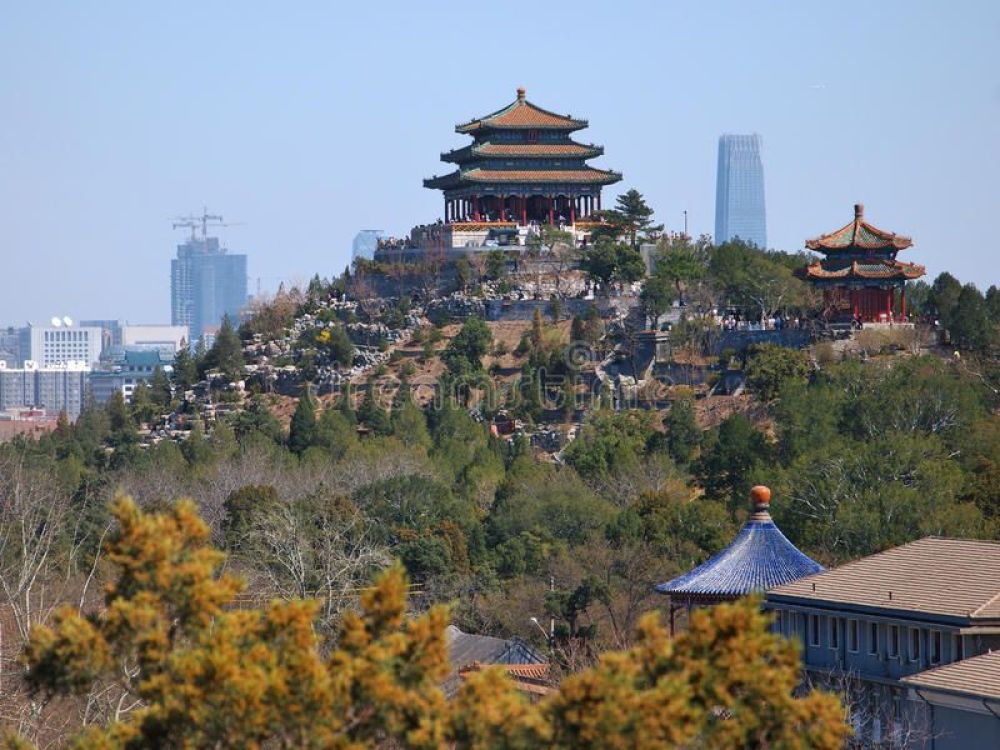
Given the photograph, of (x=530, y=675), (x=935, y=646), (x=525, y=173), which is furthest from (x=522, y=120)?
(x=935, y=646)

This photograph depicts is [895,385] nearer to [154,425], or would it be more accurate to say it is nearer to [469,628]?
[469,628]

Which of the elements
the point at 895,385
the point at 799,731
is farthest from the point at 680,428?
the point at 799,731

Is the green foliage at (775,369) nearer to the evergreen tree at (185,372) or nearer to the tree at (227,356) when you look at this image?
the tree at (227,356)

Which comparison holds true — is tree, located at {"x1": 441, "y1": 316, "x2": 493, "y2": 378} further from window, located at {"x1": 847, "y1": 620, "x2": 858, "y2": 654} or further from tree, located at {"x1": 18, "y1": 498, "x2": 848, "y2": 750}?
tree, located at {"x1": 18, "y1": 498, "x2": 848, "y2": 750}

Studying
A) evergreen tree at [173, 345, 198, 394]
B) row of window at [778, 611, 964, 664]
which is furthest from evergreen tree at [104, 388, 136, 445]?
row of window at [778, 611, 964, 664]

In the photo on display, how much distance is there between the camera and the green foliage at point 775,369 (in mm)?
88188

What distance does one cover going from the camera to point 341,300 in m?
109

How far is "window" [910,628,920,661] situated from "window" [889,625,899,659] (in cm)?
36

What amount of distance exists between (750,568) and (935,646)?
8.39 meters

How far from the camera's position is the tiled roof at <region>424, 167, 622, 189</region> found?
106 meters

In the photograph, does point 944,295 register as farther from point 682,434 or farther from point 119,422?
point 119,422

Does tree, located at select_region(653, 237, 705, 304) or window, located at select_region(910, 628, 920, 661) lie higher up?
tree, located at select_region(653, 237, 705, 304)

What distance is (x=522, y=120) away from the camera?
10881 cm

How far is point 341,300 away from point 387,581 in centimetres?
8660
